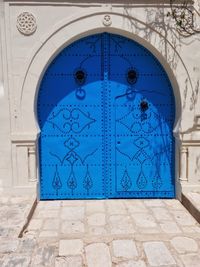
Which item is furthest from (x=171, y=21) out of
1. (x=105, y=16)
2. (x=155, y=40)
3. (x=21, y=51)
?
(x=21, y=51)

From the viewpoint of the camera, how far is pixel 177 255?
2689mm

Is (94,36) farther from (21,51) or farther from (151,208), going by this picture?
(151,208)

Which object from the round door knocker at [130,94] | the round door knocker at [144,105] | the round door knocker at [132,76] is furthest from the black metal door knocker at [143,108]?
the round door knocker at [132,76]

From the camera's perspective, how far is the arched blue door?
4.02 meters

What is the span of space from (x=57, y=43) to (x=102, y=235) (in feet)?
7.68

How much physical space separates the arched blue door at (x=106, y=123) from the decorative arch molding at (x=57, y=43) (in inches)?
6.4

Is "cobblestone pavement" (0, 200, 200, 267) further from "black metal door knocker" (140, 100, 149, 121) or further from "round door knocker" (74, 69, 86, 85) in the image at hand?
"round door knocker" (74, 69, 86, 85)

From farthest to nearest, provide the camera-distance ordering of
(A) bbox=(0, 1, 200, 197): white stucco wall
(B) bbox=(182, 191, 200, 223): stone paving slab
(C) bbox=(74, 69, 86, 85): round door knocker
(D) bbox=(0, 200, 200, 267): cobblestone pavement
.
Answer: (C) bbox=(74, 69, 86, 85): round door knocker
(A) bbox=(0, 1, 200, 197): white stucco wall
(B) bbox=(182, 191, 200, 223): stone paving slab
(D) bbox=(0, 200, 200, 267): cobblestone pavement

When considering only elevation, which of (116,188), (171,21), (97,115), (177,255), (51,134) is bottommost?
(177,255)

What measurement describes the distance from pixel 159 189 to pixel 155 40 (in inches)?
78.8

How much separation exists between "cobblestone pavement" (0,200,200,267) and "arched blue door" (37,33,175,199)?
27cm

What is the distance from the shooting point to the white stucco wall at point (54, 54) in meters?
3.76

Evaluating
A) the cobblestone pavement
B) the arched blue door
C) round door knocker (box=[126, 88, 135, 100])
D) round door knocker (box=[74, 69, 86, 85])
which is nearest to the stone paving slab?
the cobblestone pavement

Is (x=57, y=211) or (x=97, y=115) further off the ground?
(x=97, y=115)
